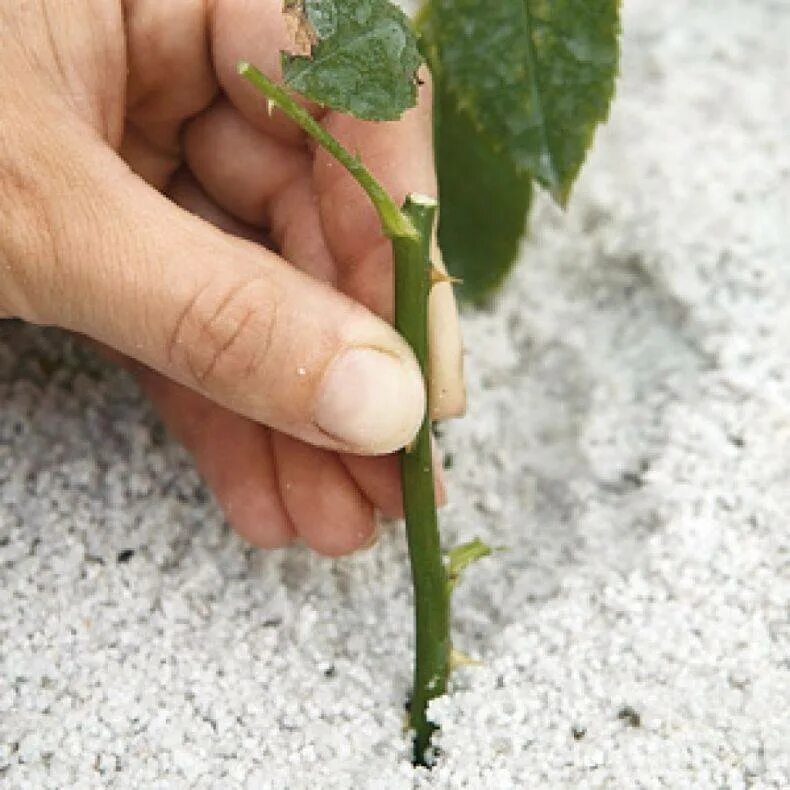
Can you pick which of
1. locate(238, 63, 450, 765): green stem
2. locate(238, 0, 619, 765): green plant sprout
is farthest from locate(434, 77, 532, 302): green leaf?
locate(238, 63, 450, 765): green stem

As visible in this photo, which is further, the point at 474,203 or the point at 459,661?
the point at 474,203

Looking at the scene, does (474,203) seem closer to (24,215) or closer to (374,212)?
(374,212)

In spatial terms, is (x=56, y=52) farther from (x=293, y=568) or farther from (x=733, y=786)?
(x=733, y=786)

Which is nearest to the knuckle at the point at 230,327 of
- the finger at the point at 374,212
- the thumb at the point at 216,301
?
the thumb at the point at 216,301

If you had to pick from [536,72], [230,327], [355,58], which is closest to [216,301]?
[230,327]

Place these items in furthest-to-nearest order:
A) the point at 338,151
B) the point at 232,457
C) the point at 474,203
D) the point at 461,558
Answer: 1. the point at 474,203
2. the point at 232,457
3. the point at 461,558
4. the point at 338,151

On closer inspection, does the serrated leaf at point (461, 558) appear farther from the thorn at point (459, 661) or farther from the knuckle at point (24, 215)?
the knuckle at point (24, 215)

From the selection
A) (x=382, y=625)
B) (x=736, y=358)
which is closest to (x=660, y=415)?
(x=736, y=358)

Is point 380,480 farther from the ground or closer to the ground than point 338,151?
closer to the ground
